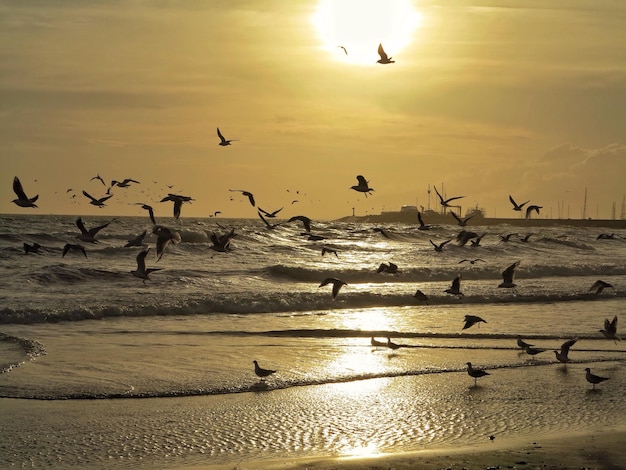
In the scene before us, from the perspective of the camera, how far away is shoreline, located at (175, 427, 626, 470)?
29.7ft

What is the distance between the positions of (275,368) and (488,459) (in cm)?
646

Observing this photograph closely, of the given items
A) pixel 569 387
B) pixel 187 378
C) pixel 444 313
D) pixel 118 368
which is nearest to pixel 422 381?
pixel 569 387

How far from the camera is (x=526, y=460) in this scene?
→ 920 centimetres

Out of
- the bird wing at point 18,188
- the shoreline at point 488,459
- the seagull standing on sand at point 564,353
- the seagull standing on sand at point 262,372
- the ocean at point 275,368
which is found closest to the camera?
the shoreline at point 488,459

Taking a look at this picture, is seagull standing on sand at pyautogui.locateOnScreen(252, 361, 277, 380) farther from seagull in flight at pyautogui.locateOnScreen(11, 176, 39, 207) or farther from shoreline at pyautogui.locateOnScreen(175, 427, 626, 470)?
seagull in flight at pyautogui.locateOnScreen(11, 176, 39, 207)

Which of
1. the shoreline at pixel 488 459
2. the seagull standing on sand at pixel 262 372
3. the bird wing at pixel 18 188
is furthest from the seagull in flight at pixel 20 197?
the shoreline at pixel 488 459

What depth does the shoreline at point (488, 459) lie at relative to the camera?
9.06 metres

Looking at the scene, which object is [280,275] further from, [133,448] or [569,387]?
[133,448]

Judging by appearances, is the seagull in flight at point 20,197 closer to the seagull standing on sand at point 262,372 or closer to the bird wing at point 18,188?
the bird wing at point 18,188

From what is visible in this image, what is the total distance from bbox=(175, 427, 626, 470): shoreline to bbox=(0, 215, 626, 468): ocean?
0.37 metres

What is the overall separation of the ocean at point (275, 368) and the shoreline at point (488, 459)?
0.37 metres

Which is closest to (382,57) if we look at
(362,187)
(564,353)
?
(362,187)

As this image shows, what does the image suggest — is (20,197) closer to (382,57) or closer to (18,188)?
(18,188)

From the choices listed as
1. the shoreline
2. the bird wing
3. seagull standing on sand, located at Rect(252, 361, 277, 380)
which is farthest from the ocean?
the bird wing
